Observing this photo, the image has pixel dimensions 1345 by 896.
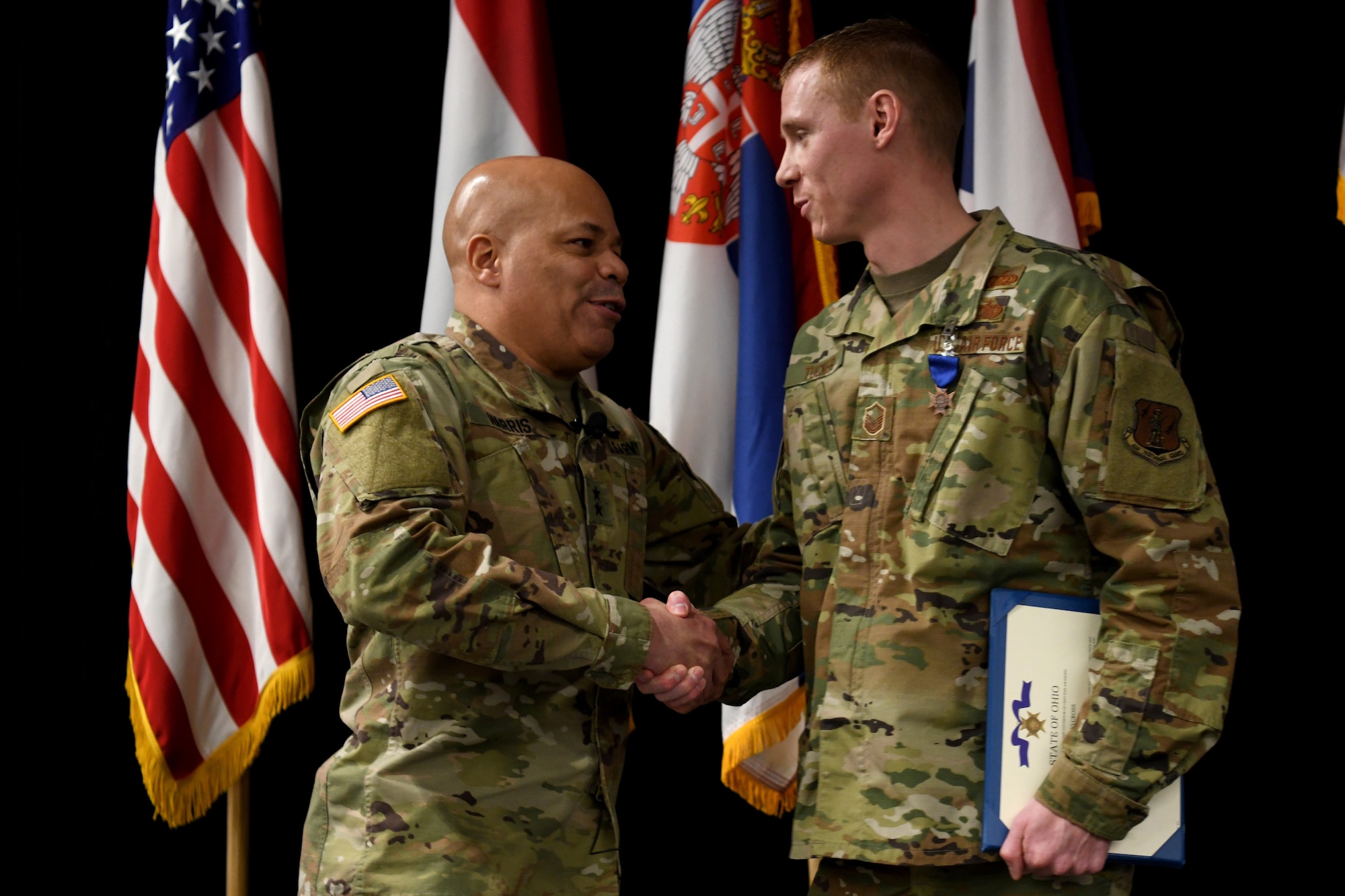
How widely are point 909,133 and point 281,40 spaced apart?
1.88m

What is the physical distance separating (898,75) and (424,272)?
5.07ft

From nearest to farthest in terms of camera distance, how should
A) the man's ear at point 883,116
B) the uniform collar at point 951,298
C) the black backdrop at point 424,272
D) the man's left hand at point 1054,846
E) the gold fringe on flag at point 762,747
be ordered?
the man's left hand at point 1054,846 < the uniform collar at point 951,298 < the man's ear at point 883,116 < the gold fringe on flag at point 762,747 < the black backdrop at point 424,272

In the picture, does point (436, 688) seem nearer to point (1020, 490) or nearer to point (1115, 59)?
point (1020, 490)

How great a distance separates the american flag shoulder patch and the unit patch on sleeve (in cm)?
99

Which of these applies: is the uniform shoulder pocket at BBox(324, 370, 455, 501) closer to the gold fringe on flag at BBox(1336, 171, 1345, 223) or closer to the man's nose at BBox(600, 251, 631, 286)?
the man's nose at BBox(600, 251, 631, 286)

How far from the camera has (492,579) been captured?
1633 millimetres

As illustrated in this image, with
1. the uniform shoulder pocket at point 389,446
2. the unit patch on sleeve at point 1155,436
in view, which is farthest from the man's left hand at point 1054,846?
the uniform shoulder pocket at point 389,446

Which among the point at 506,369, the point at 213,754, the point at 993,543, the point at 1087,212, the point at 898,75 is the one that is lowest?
the point at 213,754

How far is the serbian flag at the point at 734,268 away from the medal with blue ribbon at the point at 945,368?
77 cm

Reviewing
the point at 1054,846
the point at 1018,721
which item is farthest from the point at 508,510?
the point at 1054,846

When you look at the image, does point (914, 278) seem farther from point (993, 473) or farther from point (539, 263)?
point (539, 263)

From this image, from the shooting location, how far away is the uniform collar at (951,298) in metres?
1.74

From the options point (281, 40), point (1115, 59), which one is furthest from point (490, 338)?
point (1115, 59)

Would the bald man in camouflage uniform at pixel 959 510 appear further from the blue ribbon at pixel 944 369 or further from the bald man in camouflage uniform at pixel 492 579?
the bald man in camouflage uniform at pixel 492 579
